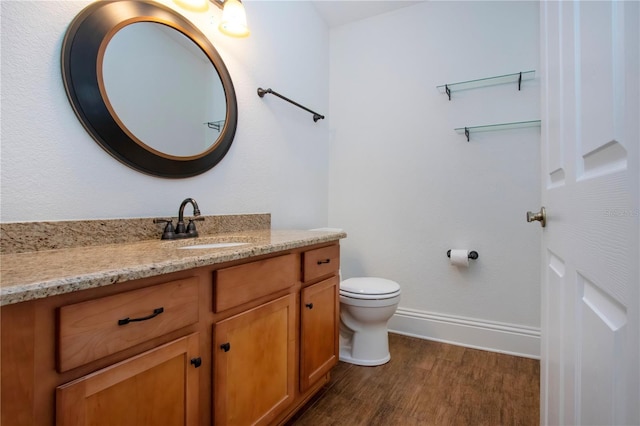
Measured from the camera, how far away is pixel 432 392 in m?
1.68

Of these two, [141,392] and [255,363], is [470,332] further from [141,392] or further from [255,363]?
[141,392]

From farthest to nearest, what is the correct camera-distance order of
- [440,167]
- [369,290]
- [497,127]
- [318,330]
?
1. [440,167]
2. [497,127]
3. [369,290]
4. [318,330]

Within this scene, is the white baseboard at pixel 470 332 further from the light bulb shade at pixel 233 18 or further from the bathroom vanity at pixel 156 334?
the light bulb shade at pixel 233 18

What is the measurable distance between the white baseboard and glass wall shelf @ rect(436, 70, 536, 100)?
162cm

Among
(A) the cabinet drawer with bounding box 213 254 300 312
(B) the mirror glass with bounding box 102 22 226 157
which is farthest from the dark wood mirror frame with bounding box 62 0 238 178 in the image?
(A) the cabinet drawer with bounding box 213 254 300 312

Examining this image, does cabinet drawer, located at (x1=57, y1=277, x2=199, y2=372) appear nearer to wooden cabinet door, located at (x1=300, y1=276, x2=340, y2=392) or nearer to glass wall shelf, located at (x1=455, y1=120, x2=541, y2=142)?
wooden cabinet door, located at (x1=300, y1=276, x2=340, y2=392)

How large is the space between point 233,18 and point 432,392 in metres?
2.12

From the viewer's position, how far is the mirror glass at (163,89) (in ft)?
4.19

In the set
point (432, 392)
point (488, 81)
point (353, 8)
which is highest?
point (353, 8)

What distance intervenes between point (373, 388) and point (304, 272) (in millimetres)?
803

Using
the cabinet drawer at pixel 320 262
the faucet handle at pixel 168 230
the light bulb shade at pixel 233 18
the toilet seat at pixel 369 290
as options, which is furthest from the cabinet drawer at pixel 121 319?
the light bulb shade at pixel 233 18

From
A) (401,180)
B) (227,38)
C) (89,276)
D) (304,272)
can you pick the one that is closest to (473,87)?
(401,180)

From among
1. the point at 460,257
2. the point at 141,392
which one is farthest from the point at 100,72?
the point at 460,257

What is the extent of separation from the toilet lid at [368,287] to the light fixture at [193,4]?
1.62 metres
